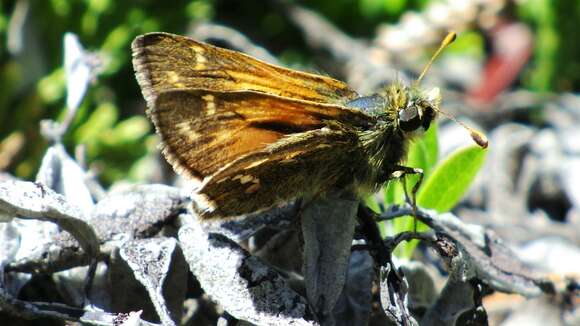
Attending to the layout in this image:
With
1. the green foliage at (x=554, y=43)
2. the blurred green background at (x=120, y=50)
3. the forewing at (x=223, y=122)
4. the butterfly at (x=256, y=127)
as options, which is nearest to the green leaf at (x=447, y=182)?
the butterfly at (x=256, y=127)

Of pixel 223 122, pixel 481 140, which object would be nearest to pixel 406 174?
pixel 481 140

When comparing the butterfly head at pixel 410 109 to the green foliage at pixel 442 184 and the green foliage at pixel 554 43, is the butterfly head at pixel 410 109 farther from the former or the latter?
the green foliage at pixel 554 43

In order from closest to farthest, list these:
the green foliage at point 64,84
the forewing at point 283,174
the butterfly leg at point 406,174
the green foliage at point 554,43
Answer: the forewing at point 283,174 < the butterfly leg at point 406,174 < the green foliage at point 64,84 < the green foliage at point 554,43

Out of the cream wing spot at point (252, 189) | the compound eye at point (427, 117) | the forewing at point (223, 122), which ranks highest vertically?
the compound eye at point (427, 117)

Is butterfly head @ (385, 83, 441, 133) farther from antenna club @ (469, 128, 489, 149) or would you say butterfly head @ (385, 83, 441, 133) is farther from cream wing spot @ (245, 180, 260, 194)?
cream wing spot @ (245, 180, 260, 194)

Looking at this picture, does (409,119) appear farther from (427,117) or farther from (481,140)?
(481,140)

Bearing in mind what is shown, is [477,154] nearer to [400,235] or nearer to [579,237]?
[400,235]
